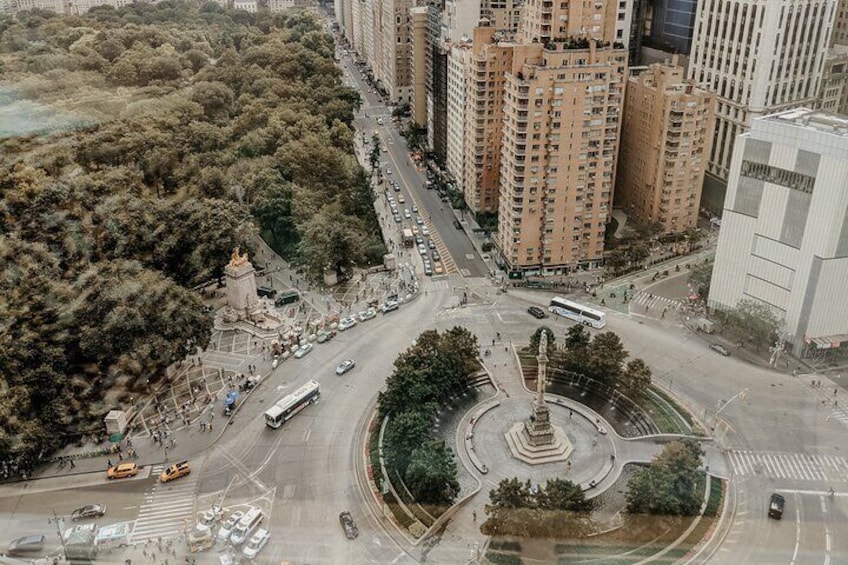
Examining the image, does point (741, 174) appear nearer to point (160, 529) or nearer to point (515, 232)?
point (515, 232)

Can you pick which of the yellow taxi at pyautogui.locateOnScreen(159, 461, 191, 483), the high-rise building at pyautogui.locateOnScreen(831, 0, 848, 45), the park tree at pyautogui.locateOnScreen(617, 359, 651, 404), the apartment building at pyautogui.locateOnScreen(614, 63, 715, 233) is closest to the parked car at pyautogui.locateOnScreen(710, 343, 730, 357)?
the park tree at pyautogui.locateOnScreen(617, 359, 651, 404)

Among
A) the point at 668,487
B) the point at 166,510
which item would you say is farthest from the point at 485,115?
the point at 166,510

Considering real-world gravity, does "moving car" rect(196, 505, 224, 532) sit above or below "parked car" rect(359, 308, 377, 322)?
below

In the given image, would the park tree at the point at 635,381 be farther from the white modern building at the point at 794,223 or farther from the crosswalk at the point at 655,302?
the crosswalk at the point at 655,302

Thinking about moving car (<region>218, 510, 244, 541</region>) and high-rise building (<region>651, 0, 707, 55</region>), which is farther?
high-rise building (<region>651, 0, 707, 55</region>)

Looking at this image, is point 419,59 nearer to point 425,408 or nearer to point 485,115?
point 485,115

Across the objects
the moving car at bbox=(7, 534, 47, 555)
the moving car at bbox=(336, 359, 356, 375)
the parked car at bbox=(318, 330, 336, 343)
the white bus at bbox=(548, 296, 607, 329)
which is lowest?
the moving car at bbox=(7, 534, 47, 555)

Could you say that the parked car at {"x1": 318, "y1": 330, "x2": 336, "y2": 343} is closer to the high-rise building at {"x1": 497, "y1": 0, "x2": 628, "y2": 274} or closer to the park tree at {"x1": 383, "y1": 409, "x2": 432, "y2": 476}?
the park tree at {"x1": 383, "y1": 409, "x2": 432, "y2": 476}

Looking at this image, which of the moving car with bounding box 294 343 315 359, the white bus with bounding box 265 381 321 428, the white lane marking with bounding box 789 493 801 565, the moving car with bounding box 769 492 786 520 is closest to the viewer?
the white lane marking with bounding box 789 493 801 565
